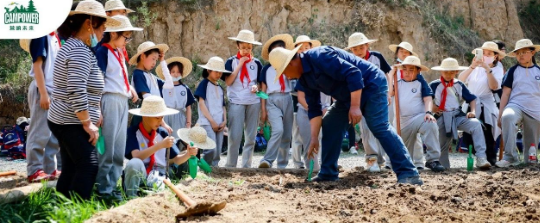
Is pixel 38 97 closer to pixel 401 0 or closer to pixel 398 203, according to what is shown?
pixel 398 203

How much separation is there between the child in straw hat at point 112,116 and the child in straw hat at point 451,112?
16.8 ft

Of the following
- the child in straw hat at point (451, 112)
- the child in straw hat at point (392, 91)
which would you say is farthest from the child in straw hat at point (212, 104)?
the child in straw hat at point (451, 112)

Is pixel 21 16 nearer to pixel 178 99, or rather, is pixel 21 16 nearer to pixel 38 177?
pixel 38 177

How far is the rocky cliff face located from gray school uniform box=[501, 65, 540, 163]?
921 cm

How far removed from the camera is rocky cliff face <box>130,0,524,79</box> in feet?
61.9

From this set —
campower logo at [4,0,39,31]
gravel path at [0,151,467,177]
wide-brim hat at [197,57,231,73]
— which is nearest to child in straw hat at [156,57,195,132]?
wide-brim hat at [197,57,231,73]

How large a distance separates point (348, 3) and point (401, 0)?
5.28 feet

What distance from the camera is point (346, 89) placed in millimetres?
7230

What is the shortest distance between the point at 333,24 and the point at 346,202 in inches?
554

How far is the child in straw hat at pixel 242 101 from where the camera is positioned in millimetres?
9859

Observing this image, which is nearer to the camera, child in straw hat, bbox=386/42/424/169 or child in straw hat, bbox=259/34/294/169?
child in straw hat, bbox=386/42/424/169

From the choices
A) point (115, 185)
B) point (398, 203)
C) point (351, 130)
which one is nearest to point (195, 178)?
point (115, 185)

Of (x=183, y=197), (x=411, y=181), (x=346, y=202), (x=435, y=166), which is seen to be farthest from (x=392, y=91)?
(x=183, y=197)

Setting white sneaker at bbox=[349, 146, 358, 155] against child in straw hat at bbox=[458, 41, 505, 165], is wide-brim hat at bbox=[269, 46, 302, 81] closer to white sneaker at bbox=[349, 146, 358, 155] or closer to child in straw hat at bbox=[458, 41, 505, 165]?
child in straw hat at bbox=[458, 41, 505, 165]
